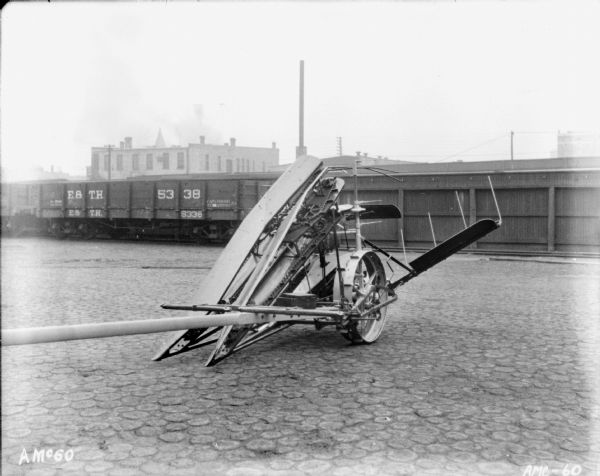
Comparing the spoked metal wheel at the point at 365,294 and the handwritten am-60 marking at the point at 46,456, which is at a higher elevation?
the spoked metal wheel at the point at 365,294

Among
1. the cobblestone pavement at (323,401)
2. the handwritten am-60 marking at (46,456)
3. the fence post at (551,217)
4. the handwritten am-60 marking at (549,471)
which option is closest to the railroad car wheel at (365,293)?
the cobblestone pavement at (323,401)

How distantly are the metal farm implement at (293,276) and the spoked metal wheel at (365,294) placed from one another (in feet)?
0.03

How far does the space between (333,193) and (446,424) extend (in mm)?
2981

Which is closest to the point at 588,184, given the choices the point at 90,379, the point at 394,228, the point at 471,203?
the point at 471,203

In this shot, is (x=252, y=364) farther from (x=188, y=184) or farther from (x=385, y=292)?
(x=188, y=184)

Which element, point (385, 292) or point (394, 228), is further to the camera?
point (394, 228)

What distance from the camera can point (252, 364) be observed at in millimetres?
5379

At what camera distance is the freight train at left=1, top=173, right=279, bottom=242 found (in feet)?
78.4

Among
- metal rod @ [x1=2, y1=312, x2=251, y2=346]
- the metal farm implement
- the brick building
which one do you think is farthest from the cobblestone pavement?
the brick building

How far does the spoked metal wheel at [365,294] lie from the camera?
5.81m

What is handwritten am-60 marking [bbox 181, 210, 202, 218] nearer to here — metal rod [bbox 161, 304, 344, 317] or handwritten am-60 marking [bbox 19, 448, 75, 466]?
metal rod [bbox 161, 304, 344, 317]

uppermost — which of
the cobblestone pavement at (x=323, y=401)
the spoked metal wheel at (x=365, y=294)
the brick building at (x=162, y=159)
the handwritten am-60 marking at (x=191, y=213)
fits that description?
the brick building at (x=162, y=159)

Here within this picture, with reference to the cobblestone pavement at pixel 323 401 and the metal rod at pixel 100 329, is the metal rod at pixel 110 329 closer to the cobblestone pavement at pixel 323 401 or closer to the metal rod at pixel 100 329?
the metal rod at pixel 100 329

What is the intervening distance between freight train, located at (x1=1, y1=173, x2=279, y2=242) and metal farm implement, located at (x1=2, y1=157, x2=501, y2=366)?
1622 cm
